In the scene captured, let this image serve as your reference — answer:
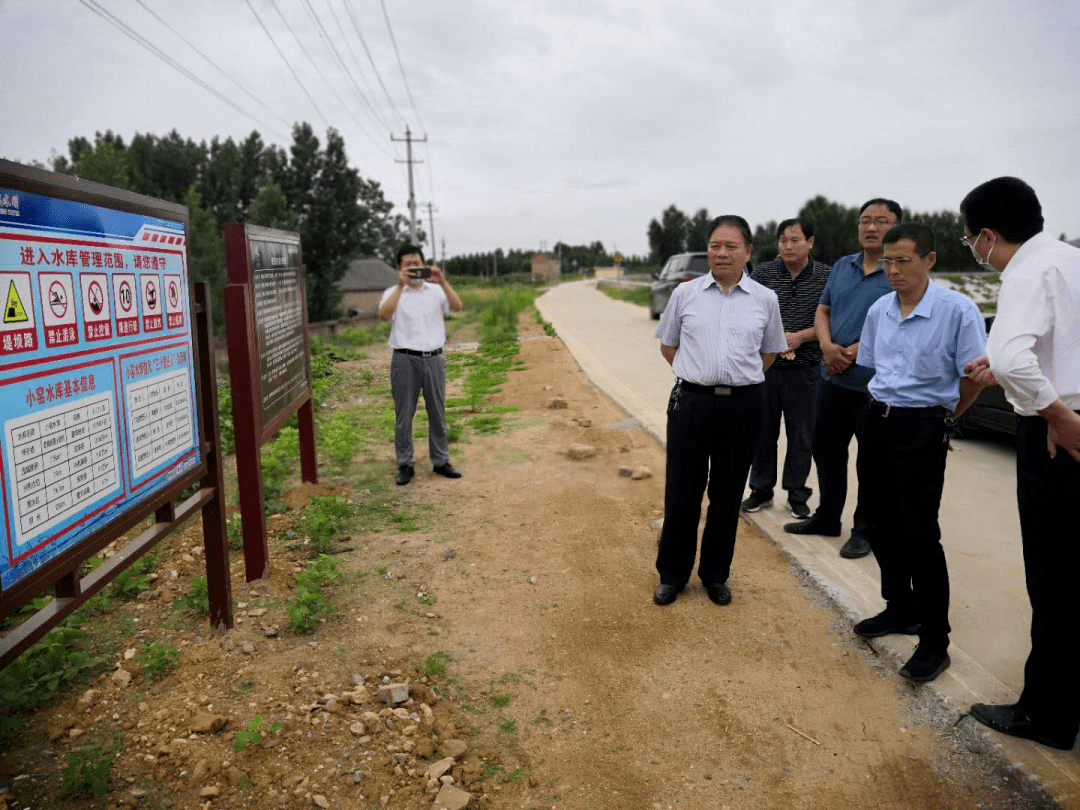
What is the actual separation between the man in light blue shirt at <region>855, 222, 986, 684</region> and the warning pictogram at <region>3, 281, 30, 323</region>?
3.37 metres

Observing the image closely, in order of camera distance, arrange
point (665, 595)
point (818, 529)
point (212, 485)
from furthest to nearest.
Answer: point (818, 529) → point (665, 595) → point (212, 485)

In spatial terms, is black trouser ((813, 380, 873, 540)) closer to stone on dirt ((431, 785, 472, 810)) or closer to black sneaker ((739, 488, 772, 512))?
black sneaker ((739, 488, 772, 512))

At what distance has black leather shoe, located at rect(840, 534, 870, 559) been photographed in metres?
4.73

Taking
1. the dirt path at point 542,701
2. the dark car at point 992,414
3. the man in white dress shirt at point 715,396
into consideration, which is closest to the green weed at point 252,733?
the dirt path at point 542,701

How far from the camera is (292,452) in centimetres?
662

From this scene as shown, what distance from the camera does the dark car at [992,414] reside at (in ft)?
22.8

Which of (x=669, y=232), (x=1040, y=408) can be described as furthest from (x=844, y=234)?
(x=1040, y=408)

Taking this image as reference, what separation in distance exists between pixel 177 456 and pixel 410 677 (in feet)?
4.56

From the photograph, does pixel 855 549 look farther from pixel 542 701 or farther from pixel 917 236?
pixel 542 701

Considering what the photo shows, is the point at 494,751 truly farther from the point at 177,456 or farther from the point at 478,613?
the point at 177,456

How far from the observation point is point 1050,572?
9.41 ft

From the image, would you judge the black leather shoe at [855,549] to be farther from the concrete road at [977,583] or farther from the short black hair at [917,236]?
the short black hair at [917,236]

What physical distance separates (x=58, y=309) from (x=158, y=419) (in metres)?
0.82

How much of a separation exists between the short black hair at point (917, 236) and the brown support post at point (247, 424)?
3278 mm
